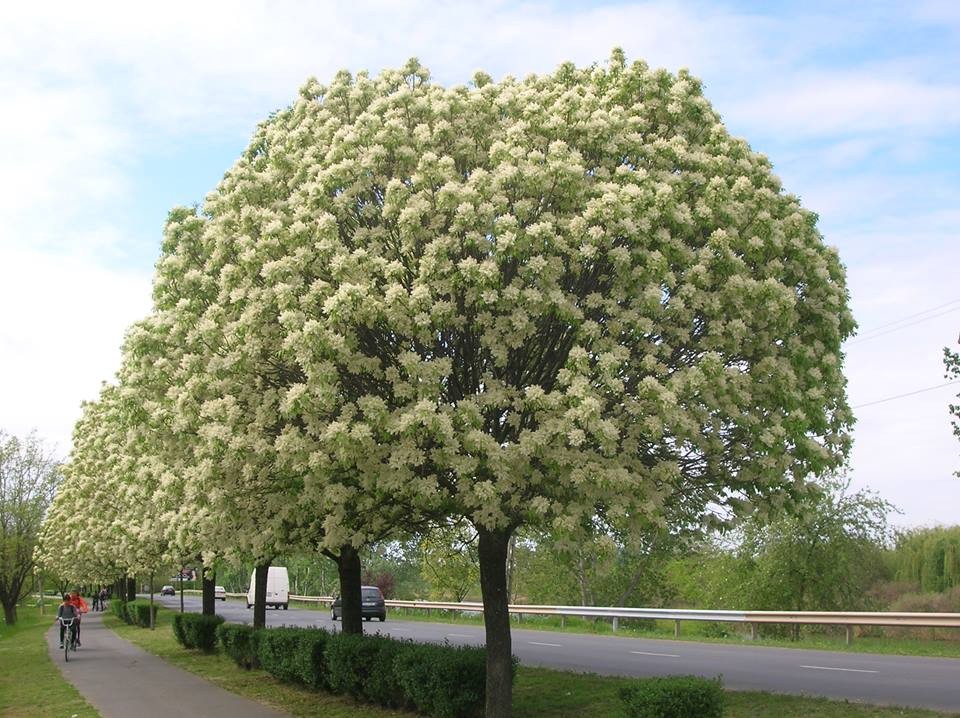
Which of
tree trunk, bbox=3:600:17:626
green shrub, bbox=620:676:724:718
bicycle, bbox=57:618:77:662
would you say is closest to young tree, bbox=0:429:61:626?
tree trunk, bbox=3:600:17:626

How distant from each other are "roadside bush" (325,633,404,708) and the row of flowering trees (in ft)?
9.06

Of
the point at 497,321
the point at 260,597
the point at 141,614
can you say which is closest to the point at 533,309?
the point at 497,321

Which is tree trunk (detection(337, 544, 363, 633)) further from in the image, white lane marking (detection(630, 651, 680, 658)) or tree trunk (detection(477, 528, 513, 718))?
white lane marking (detection(630, 651, 680, 658))

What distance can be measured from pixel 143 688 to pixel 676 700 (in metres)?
14.3

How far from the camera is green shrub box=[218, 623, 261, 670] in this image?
901 inches

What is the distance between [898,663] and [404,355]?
49.2 ft

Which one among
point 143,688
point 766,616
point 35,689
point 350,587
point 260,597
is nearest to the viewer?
point 143,688

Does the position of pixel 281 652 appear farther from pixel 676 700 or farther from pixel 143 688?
pixel 676 700

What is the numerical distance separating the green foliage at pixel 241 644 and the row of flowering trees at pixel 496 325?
31.8 ft

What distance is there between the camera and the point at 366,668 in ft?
53.3

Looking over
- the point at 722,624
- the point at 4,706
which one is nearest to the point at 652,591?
the point at 722,624

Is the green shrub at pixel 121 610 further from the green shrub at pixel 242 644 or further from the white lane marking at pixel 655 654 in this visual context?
the white lane marking at pixel 655 654

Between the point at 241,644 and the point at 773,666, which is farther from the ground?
the point at 241,644

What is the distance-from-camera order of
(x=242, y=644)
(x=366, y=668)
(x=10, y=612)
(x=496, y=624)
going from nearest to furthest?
(x=496, y=624), (x=366, y=668), (x=242, y=644), (x=10, y=612)
